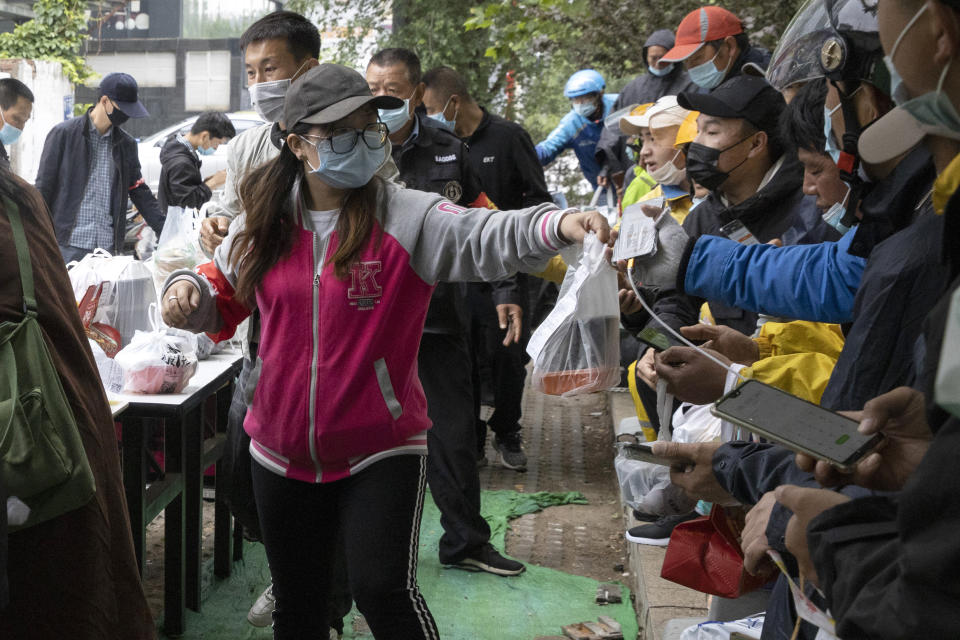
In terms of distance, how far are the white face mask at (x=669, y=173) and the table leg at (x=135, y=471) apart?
2.71 m

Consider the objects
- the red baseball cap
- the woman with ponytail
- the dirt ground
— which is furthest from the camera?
the red baseball cap

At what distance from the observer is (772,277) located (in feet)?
8.52

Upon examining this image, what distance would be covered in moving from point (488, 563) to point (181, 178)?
4.67 meters

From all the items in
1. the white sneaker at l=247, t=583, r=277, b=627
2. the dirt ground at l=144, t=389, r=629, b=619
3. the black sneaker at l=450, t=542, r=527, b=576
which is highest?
the white sneaker at l=247, t=583, r=277, b=627

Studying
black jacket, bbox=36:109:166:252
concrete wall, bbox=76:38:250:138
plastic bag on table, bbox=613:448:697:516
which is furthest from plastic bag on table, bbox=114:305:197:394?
concrete wall, bbox=76:38:250:138

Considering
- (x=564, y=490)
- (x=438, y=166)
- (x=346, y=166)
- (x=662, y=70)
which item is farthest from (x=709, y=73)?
(x=346, y=166)

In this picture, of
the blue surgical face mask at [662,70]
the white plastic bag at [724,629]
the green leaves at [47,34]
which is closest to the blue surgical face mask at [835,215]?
the white plastic bag at [724,629]

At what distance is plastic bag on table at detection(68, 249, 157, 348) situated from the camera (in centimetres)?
459

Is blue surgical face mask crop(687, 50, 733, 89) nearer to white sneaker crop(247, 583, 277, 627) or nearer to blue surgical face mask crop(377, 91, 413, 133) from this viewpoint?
blue surgical face mask crop(377, 91, 413, 133)

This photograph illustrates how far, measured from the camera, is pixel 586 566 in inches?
193

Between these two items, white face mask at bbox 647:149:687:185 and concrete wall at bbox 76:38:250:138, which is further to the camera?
concrete wall at bbox 76:38:250:138

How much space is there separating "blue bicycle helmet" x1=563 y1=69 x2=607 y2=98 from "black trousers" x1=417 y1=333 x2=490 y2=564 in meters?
4.78

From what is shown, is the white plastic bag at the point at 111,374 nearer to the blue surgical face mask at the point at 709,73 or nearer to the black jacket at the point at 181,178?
the blue surgical face mask at the point at 709,73

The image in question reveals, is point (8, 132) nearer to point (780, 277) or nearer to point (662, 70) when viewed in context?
point (662, 70)
